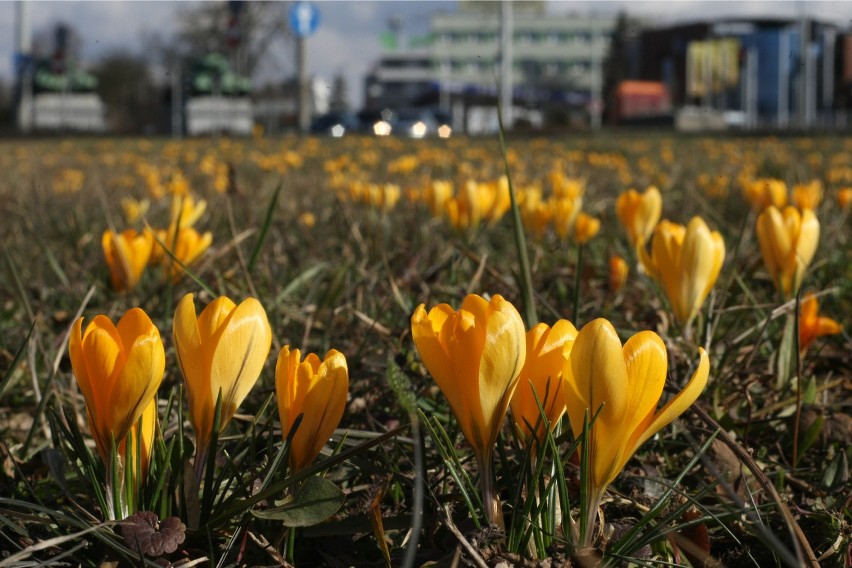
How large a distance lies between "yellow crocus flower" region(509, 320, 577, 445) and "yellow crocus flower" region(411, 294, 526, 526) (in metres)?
0.02

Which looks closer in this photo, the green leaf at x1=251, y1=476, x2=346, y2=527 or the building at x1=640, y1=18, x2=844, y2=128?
the green leaf at x1=251, y1=476, x2=346, y2=527

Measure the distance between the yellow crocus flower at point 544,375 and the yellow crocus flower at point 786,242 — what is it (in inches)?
31.2

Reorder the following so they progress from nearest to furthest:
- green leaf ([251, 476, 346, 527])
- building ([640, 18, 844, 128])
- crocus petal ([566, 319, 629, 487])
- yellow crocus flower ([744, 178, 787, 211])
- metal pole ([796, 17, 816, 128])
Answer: crocus petal ([566, 319, 629, 487]) < green leaf ([251, 476, 346, 527]) < yellow crocus flower ([744, 178, 787, 211]) < metal pole ([796, 17, 816, 128]) < building ([640, 18, 844, 128])

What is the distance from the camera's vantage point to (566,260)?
247 centimetres

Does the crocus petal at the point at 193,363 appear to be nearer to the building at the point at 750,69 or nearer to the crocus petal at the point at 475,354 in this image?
the crocus petal at the point at 475,354

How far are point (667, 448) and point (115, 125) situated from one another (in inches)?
1890

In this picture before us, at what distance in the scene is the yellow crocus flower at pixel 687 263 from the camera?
1247mm

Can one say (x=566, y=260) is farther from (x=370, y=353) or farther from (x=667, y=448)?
(x=667, y=448)

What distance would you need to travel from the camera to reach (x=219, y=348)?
768mm

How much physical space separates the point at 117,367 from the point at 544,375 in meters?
0.33

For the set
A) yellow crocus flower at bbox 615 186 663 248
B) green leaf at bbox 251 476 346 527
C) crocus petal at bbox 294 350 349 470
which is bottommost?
green leaf at bbox 251 476 346 527

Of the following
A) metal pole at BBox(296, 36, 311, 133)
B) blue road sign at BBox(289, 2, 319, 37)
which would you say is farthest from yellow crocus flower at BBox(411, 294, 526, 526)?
metal pole at BBox(296, 36, 311, 133)

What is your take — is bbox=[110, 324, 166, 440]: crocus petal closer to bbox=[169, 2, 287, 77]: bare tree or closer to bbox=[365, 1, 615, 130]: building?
bbox=[169, 2, 287, 77]: bare tree

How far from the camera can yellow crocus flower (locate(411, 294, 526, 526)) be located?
0.72 metres
